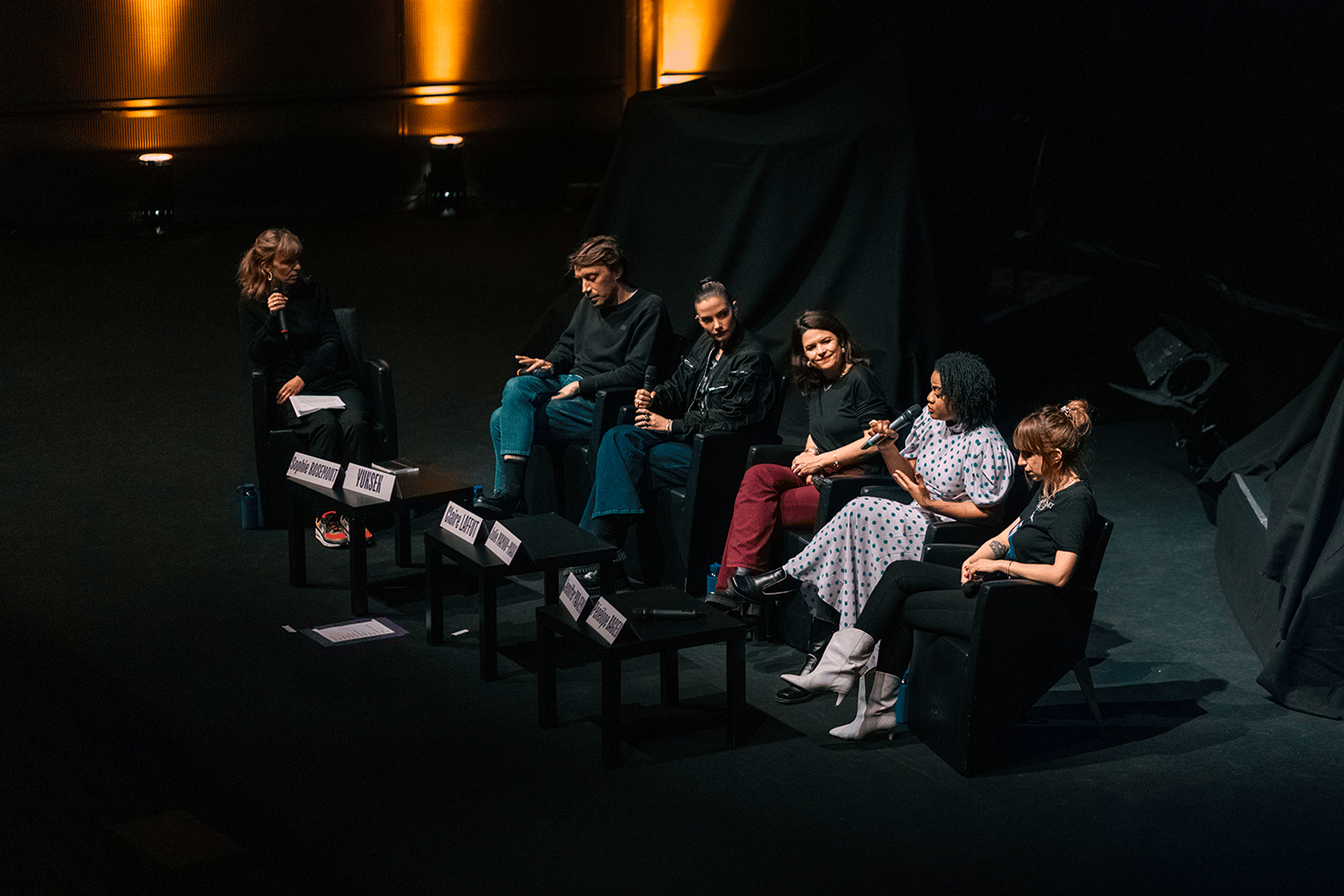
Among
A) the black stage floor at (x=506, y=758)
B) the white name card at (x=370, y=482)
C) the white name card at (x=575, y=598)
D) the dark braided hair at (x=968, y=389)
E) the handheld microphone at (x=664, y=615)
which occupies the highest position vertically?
the dark braided hair at (x=968, y=389)

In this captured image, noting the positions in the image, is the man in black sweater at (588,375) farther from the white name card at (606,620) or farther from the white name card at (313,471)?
the white name card at (606,620)

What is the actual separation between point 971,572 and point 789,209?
309cm

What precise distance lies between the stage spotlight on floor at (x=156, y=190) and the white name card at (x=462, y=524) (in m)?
7.57

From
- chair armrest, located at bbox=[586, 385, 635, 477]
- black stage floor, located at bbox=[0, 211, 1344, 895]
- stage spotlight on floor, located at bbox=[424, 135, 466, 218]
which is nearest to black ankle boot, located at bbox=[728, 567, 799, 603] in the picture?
black stage floor, located at bbox=[0, 211, 1344, 895]

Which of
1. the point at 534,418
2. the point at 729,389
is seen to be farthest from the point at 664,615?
the point at 534,418

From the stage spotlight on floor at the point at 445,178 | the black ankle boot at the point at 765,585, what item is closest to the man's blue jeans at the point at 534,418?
the black ankle boot at the point at 765,585

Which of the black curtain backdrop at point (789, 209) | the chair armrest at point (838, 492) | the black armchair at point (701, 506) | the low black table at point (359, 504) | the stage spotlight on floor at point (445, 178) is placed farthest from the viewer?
the stage spotlight on floor at point (445, 178)

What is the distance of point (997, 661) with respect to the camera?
4039mm

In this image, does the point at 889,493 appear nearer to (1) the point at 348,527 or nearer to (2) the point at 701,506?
(2) the point at 701,506

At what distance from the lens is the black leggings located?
13.9 ft

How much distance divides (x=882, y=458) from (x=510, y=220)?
833 centimetres

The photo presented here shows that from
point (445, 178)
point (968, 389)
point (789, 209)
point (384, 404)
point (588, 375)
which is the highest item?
point (445, 178)

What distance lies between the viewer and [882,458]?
16.5ft

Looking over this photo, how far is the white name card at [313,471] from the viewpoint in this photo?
5332mm
